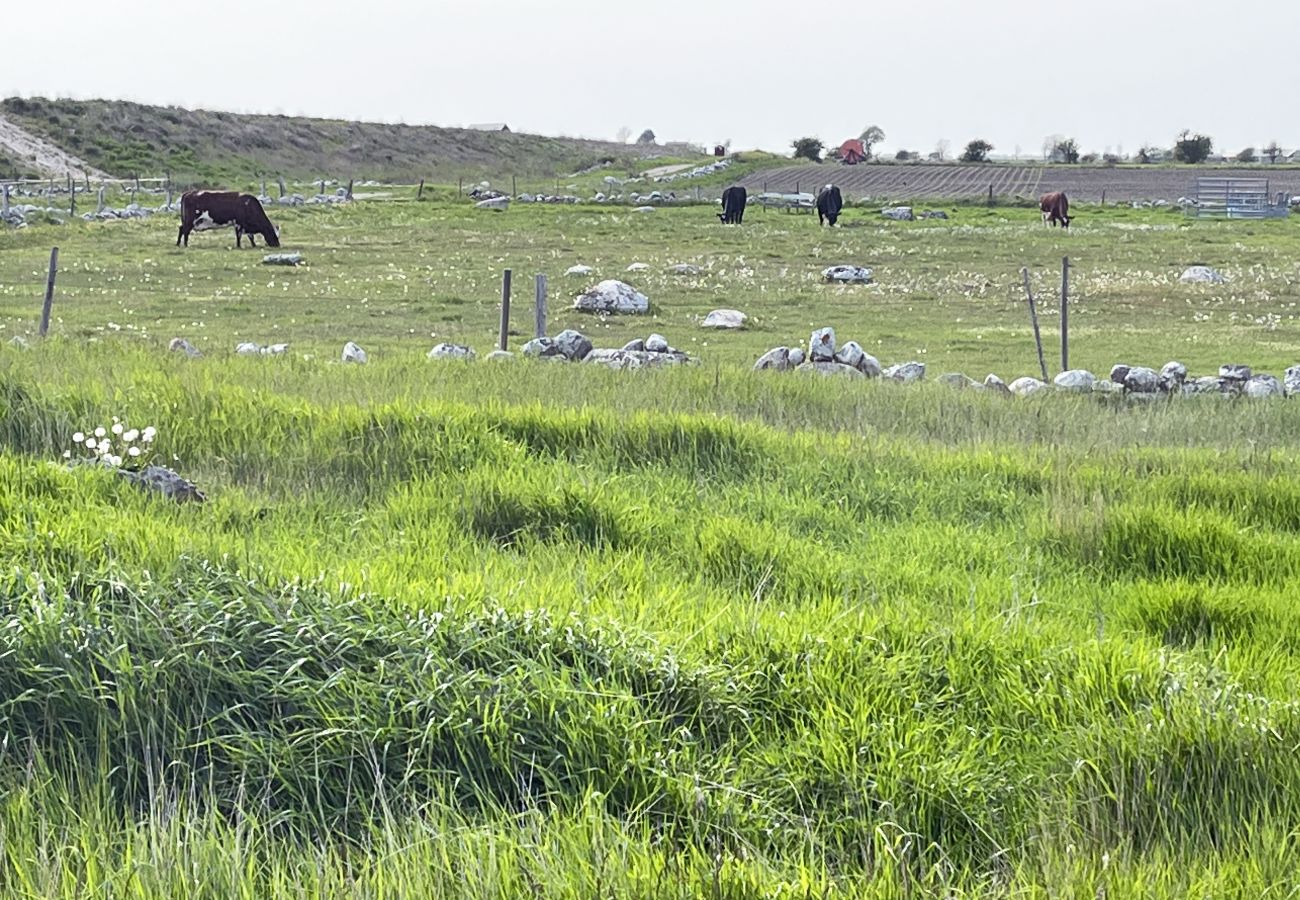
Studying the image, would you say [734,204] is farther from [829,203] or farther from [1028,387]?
[1028,387]

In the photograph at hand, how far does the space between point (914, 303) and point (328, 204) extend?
119 ft

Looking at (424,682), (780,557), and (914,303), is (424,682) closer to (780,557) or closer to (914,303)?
(780,557)

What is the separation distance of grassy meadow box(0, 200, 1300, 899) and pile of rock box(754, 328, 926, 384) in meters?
4.98

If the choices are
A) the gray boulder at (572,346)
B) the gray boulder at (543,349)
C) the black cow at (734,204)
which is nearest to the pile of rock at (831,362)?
the gray boulder at (572,346)

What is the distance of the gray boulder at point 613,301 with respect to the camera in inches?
938

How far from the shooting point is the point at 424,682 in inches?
160

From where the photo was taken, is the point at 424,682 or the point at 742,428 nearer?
the point at 424,682

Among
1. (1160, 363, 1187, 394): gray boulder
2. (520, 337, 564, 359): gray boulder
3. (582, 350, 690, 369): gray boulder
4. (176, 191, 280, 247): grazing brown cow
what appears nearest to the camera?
(582, 350, 690, 369): gray boulder

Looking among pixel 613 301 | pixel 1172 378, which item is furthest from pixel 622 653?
pixel 613 301

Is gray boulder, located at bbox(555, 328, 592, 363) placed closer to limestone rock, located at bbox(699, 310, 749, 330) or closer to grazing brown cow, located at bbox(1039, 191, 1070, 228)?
limestone rock, located at bbox(699, 310, 749, 330)

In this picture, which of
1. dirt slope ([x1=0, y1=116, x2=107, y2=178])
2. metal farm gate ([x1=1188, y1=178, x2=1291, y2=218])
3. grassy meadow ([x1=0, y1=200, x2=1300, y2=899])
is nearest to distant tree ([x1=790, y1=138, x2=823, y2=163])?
metal farm gate ([x1=1188, y1=178, x2=1291, y2=218])

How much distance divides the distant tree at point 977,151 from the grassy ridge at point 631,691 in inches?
4793

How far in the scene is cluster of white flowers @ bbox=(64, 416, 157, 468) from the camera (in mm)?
6695

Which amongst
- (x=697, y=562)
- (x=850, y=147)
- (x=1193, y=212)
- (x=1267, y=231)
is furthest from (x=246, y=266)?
(x=850, y=147)
